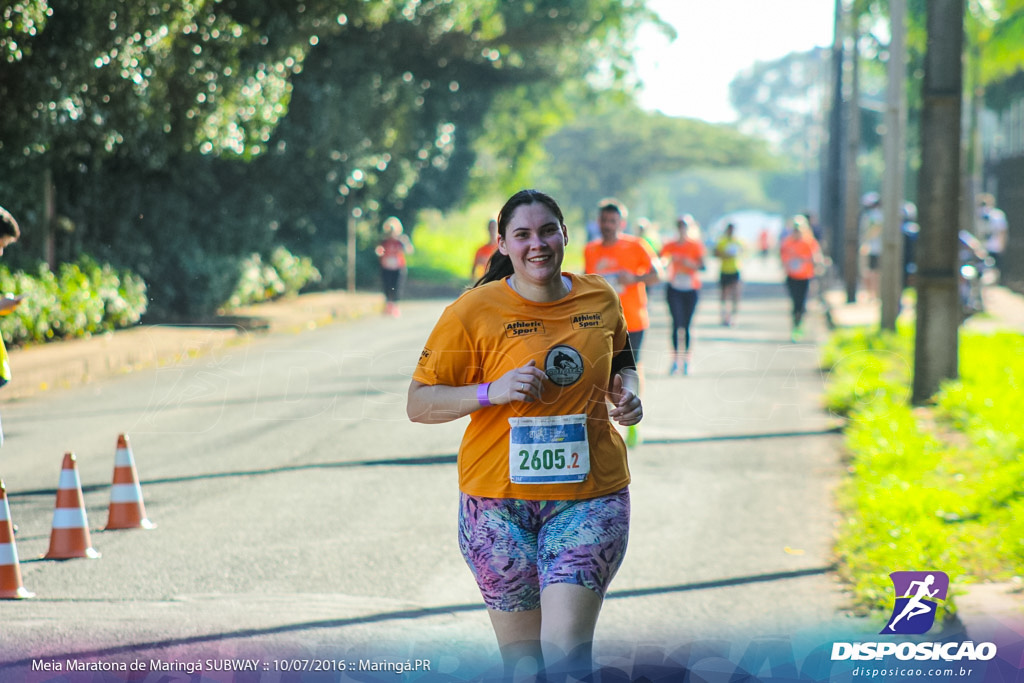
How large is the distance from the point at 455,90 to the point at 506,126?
203 inches

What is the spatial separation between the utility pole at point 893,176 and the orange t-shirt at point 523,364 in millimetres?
13122

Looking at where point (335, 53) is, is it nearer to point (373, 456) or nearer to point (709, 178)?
point (373, 456)

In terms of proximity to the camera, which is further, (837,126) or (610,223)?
(837,126)

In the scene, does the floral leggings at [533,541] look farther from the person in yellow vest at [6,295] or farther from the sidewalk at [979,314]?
the sidewalk at [979,314]

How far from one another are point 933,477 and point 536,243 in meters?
5.78

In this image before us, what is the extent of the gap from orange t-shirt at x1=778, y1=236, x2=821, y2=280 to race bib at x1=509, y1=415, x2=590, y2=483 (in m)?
14.9

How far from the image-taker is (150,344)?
17188mm

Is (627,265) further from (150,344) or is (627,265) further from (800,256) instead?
(150,344)

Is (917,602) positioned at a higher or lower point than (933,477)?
higher

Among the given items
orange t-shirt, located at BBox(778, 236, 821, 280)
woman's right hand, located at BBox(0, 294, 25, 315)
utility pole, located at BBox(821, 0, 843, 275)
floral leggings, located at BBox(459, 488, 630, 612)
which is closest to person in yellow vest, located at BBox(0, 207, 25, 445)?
woman's right hand, located at BBox(0, 294, 25, 315)

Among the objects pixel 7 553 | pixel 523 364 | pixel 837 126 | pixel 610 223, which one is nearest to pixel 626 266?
pixel 610 223

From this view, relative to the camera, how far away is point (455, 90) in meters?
34.0

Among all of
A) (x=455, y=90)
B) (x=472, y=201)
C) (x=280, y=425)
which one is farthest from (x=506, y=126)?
(x=280, y=425)

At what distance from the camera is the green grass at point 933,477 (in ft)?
21.5
